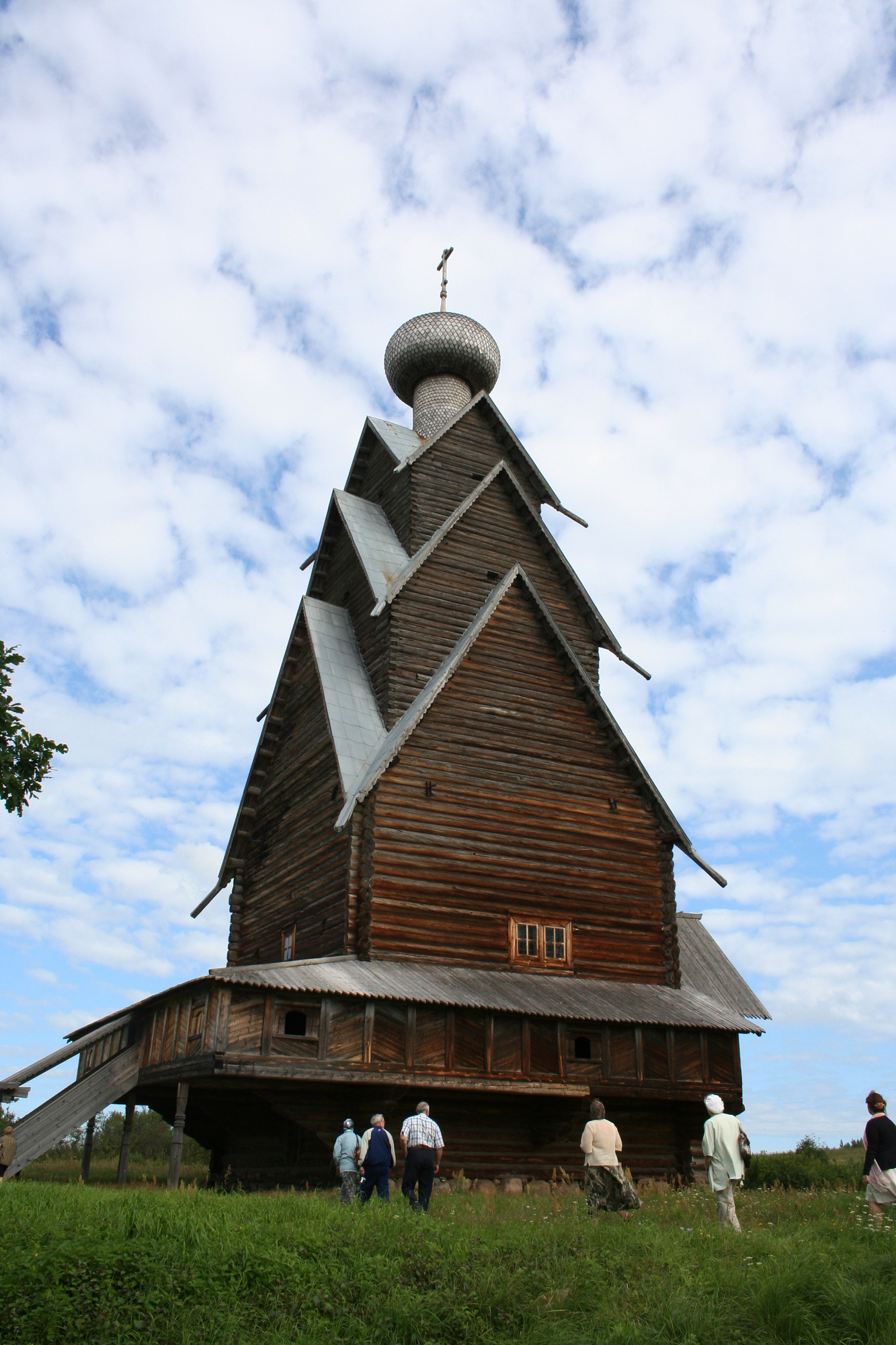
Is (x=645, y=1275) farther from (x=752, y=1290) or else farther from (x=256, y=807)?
(x=256, y=807)

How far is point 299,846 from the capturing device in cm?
2094

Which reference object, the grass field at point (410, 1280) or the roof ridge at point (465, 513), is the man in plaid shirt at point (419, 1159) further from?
the roof ridge at point (465, 513)

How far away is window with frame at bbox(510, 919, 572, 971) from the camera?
62.1 feet

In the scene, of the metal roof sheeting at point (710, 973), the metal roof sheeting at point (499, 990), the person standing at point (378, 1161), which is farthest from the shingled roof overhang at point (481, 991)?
the person standing at point (378, 1161)

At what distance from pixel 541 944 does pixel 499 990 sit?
2.04 meters

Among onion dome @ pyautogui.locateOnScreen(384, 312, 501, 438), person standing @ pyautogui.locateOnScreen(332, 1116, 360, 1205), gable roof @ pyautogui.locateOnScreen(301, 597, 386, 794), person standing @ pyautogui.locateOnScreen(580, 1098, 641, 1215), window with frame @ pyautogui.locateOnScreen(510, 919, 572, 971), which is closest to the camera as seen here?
person standing @ pyautogui.locateOnScreen(580, 1098, 641, 1215)

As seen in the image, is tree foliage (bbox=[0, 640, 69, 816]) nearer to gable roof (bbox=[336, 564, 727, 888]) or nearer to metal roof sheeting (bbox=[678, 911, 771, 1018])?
gable roof (bbox=[336, 564, 727, 888])

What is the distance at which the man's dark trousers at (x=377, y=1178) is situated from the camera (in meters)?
11.6

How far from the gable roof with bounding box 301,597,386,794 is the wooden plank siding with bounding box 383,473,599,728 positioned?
2.07 ft

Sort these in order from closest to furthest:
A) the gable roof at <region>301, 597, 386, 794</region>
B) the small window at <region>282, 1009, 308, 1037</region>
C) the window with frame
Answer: the small window at <region>282, 1009, 308, 1037</region>
the window with frame
the gable roof at <region>301, 597, 386, 794</region>

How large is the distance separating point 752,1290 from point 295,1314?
3543 millimetres

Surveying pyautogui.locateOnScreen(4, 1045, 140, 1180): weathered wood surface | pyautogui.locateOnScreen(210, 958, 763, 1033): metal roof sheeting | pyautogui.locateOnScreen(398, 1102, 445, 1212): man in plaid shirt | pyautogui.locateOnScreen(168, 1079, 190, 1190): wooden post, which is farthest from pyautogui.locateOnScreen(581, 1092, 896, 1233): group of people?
pyautogui.locateOnScreen(4, 1045, 140, 1180): weathered wood surface

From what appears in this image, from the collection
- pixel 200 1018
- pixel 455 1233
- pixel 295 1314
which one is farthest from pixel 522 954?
pixel 295 1314

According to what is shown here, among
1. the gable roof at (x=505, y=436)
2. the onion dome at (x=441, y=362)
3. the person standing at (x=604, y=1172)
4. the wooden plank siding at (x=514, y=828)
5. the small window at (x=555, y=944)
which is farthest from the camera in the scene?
the onion dome at (x=441, y=362)
